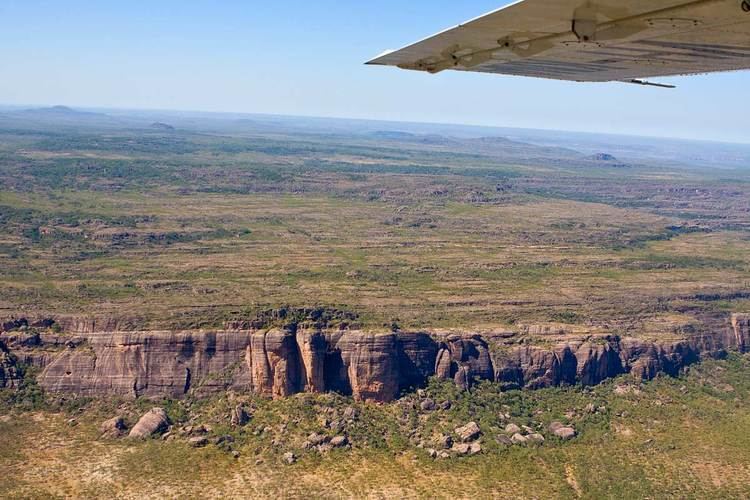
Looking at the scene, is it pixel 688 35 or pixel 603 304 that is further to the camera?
pixel 603 304

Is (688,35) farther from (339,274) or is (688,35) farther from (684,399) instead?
(339,274)

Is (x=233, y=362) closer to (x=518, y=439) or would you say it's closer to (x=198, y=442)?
(x=198, y=442)

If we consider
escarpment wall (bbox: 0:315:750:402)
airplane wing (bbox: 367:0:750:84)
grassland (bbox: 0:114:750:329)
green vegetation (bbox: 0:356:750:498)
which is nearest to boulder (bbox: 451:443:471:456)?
green vegetation (bbox: 0:356:750:498)

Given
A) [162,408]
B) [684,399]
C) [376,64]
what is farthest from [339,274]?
[376,64]

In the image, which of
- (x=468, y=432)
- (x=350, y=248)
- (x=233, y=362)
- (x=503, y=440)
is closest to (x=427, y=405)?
(x=468, y=432)

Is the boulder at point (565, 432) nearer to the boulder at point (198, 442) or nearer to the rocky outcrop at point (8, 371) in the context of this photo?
the boulder at point (198, 442)

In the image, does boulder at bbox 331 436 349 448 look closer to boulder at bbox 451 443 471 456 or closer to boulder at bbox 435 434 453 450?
boulder at bbox 435 434 453 450
